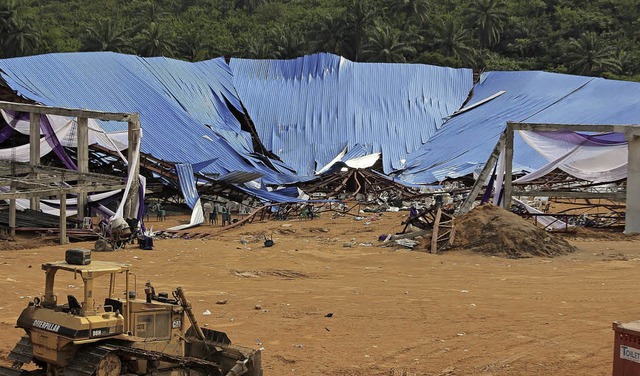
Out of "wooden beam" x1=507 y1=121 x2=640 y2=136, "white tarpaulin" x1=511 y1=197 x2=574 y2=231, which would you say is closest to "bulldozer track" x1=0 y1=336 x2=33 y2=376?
"white tarpaulin" x1=511 y1=197 x2=574 y2=231

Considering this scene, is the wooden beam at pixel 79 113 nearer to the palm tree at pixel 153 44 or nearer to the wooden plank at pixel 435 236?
the wooden plank at pixel 435 236

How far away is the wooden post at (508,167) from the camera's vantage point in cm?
2905

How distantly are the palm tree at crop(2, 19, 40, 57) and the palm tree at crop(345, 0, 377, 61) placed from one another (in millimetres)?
21036

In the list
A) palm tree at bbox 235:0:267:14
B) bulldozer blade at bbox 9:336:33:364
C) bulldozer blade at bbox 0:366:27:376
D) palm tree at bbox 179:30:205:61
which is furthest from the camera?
palm tree at bbox 235:0:267:14

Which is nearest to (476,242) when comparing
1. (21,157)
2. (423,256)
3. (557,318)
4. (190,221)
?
(423,256)

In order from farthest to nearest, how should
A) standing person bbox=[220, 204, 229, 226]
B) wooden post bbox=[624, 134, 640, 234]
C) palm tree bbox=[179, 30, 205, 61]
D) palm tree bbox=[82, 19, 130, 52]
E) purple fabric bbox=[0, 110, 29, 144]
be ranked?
palm tree bbox=[179, 30, 205, 61] < palm tree bbox=[82, 19, 130, 52] < purple fabric bbox=[0, 110, 29, 144] < standing person bbox=[220, 204, 229, 226] < wooden post bbox=[624, 134, 640, 234]

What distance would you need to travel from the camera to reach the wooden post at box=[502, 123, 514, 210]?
29.0 m

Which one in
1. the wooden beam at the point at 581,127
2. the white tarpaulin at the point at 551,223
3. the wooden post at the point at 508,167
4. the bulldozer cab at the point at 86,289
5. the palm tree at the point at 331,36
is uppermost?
the palm tree at the point at 331,36

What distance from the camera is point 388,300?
17.8m

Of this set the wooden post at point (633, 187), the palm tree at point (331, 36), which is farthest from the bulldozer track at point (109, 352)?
the palm tree at point (331, 36)

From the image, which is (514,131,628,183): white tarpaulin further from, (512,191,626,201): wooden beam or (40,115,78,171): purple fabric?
(40,115,78,171): purple fabric

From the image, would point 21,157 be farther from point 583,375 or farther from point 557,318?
point 583,375

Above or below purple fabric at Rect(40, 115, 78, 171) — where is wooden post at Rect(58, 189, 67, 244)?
below

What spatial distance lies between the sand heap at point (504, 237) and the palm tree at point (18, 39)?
41.5 metres
